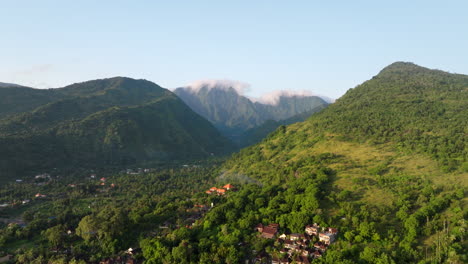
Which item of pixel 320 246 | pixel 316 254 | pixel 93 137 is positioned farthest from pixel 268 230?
pixel 93 137

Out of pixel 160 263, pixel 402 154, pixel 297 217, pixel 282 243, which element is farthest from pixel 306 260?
Answer: pixel 402 154

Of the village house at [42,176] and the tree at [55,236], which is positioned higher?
the village house at [42,176]

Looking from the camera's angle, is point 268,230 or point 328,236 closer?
point 328,236

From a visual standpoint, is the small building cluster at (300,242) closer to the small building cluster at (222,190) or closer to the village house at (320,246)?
the village house at (320,246)

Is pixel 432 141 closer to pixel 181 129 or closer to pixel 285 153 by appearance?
pixel 285 153

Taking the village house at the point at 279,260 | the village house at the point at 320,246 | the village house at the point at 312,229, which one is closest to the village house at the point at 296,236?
the village house at the point at 312,229

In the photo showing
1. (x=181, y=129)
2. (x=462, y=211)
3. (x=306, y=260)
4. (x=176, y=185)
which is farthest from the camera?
(x=181, y=129)

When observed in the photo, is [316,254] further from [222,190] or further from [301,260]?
[222,190]
